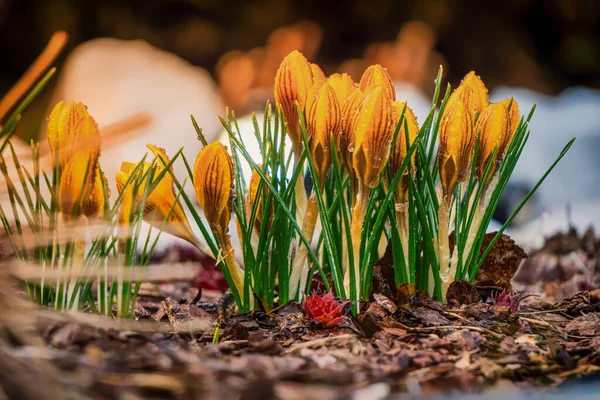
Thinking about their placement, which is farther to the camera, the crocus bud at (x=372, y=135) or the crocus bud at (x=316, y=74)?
the crocus bud at (x=316, y=74)

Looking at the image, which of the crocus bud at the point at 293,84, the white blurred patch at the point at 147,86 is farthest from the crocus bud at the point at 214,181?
the white blurred patch at the point at 147,86

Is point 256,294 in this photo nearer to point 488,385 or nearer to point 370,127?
point 370,127

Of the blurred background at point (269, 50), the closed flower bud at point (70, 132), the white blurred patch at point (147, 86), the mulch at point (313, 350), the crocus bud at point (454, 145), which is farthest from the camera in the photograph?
the white blurred patch at point (147, 86)

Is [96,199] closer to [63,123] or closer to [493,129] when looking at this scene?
[63,123]

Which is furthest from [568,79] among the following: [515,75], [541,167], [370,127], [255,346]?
[255,346]

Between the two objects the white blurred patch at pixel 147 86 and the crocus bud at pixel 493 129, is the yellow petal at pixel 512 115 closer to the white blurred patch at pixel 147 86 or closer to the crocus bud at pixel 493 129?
the crocus bud at pixel 493 129

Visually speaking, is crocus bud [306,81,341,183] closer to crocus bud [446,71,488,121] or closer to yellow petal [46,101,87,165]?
crocus bud [446,71,488,121]

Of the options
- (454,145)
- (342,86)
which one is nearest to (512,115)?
(454,145)
